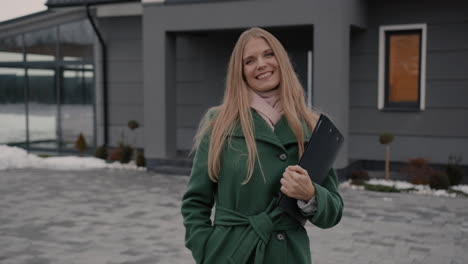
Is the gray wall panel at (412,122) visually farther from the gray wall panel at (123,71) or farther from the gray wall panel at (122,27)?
the gray wall panel at (122,27)

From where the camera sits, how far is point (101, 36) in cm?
1430

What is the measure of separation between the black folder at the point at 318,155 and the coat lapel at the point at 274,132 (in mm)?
139

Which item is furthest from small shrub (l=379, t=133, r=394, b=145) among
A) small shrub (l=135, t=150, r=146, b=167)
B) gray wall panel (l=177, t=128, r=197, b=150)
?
small shrub (l=135, t=150, r=146, b=167)

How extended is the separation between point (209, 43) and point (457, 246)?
27.5 feet

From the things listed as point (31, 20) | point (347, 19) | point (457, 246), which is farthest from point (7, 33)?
point (457, 246)

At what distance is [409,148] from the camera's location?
1120 cm

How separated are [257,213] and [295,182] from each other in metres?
0.28

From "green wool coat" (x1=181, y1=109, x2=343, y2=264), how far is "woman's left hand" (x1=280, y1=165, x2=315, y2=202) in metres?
0.13

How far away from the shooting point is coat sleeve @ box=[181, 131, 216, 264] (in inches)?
93.2

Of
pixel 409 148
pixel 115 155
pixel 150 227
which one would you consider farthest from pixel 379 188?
pixel 115 155

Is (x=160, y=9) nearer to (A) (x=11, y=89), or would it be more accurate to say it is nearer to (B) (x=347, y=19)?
(B) (x=347, y=19)

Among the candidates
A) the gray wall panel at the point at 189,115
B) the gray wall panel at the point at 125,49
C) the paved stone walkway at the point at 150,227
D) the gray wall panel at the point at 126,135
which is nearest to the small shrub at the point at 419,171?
the paved stone walkway at the point at 150,227

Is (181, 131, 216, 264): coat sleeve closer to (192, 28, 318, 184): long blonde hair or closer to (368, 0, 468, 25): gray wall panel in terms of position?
(192, 28, 318, 184): long blonde hair

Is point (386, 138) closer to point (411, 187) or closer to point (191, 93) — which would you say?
point (411, 187)
